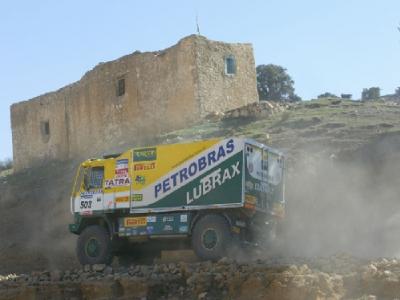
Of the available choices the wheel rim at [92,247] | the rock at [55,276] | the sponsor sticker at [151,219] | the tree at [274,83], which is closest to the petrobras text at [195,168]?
the sponsor sticker at [151,219]

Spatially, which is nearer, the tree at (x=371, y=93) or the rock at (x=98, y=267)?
the rock at (x=98, y=267)

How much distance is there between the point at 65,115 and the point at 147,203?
19.9 metres

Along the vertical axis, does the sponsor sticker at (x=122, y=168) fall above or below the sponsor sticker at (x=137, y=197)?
above

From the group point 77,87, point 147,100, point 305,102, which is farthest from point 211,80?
point 77,87

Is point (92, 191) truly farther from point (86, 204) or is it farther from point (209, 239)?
point (209, 239)

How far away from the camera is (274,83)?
56.7 metres

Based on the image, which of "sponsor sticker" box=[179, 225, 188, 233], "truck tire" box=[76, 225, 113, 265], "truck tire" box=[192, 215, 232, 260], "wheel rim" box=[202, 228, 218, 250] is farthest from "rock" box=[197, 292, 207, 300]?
"truck tire" box=[76, 225, 113, 265]

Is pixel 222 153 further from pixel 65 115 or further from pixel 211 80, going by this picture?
pixel 65 115

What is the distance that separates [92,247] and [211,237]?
3.35 meters

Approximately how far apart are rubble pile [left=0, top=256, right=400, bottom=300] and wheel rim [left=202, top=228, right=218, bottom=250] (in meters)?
0.80

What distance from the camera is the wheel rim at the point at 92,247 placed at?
1700 cm

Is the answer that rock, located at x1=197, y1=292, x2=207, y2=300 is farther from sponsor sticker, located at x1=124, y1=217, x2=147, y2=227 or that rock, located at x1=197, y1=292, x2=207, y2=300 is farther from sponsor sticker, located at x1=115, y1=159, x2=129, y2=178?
sponsor sticker, located at x1=115, y1=159, x2=129, y2=178

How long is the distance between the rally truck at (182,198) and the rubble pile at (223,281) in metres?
1.00

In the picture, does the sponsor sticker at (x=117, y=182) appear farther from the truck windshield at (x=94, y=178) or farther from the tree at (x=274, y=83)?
the tree at (x=274, y=83)
